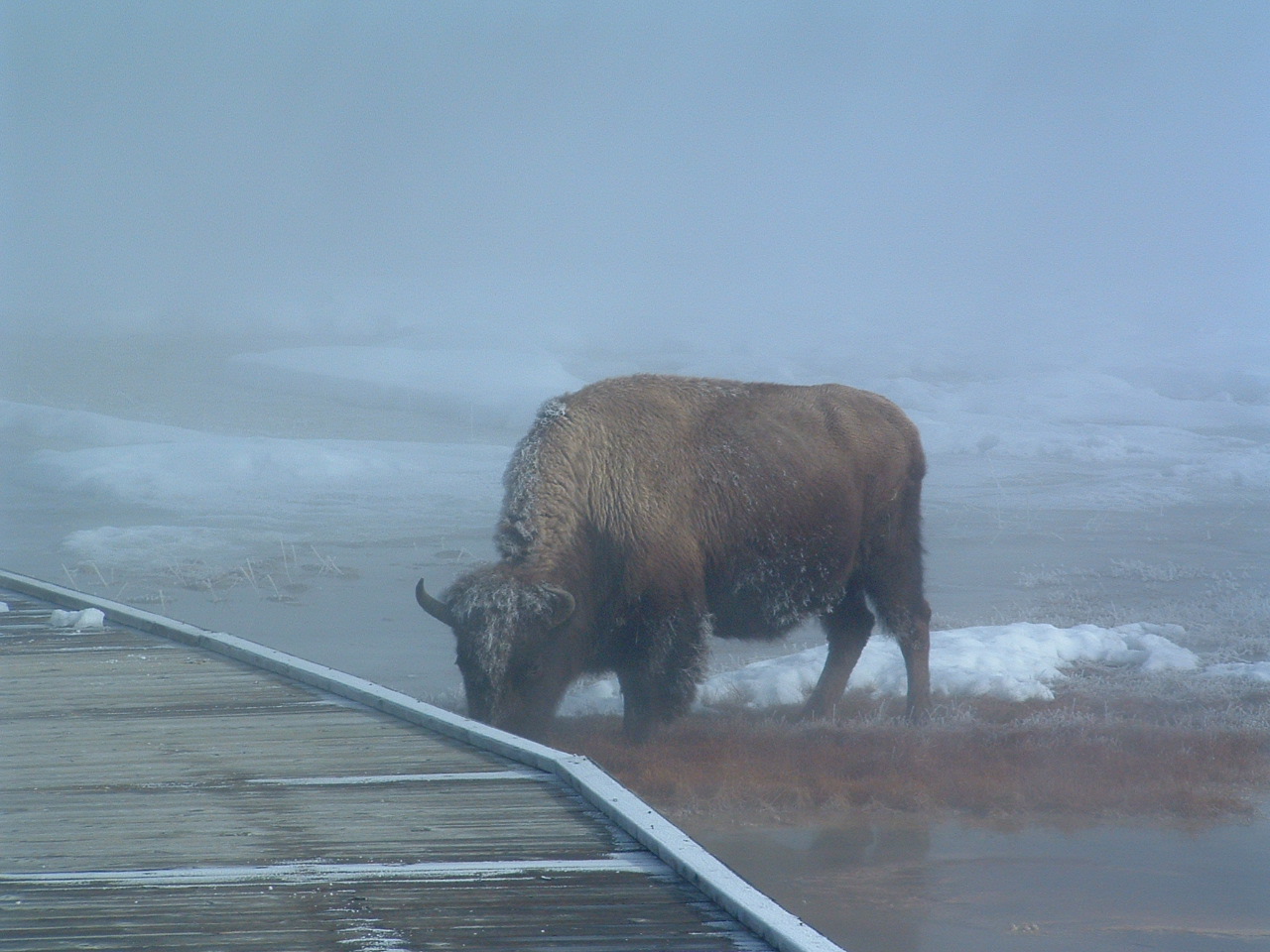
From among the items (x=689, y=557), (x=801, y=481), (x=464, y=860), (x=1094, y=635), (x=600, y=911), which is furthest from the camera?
(x=1094, y=635)

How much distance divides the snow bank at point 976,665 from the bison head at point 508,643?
1.95m

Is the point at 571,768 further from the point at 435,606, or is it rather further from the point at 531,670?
the point at 435,606

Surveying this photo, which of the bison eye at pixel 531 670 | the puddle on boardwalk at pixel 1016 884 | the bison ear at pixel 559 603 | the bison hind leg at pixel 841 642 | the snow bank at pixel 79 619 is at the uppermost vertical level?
the snow bank at pixel 79 619

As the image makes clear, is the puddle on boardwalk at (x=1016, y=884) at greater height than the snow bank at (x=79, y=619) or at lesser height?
lesser

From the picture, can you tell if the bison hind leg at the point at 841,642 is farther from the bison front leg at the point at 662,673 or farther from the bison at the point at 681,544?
the bison front leg at the point at 662,673

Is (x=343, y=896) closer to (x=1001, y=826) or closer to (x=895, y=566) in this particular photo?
(x=1001, y=826)

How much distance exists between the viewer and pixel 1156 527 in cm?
2317

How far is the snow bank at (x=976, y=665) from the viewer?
30.5 ft

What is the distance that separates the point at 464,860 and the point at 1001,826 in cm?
472

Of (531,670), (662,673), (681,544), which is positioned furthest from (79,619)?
(681,544)

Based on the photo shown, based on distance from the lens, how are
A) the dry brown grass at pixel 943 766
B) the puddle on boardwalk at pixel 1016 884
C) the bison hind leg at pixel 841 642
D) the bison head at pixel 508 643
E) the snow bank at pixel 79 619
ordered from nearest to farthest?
the puddle on boardwalk at pixel 1016 884
the snow bank at pixel 79 619
the bison head at pixel 508 643
the dry brown grass at pixel 943 766
the bison hind leg at pixel 841 642

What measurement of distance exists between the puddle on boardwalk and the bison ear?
55.4 inches

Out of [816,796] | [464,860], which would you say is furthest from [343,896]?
[816,796]

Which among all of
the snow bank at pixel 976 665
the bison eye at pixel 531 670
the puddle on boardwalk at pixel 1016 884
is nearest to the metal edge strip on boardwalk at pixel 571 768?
the puddle on boardwalk at pixel 1016 884
